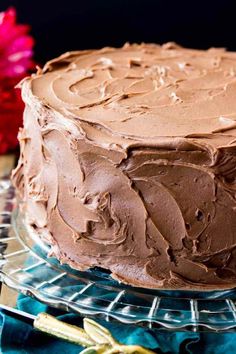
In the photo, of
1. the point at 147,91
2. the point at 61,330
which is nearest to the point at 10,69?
the point at 147,91

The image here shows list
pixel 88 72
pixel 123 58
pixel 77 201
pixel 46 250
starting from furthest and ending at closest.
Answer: pixel 123 58 → pixel 88 72 → pixel 46 250 → pixel 77 201

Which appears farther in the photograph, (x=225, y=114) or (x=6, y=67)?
(x=6, y=67)

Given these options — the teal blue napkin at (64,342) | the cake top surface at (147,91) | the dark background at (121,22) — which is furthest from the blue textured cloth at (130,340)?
the dark background at (121,22)

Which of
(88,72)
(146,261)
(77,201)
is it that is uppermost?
(88,72)

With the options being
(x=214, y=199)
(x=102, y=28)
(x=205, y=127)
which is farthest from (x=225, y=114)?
(x=102, y=28)

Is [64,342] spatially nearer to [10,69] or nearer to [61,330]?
[61,330]

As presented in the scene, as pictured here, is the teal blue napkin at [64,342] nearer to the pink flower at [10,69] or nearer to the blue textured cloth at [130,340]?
the blue textured cloth at [130,340]

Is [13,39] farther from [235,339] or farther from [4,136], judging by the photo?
[235,339]

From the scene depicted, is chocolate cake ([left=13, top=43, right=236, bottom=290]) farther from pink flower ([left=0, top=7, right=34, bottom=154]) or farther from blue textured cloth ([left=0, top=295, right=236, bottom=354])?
pink flower ([left=0, top=7, right=34, bottom=154])
